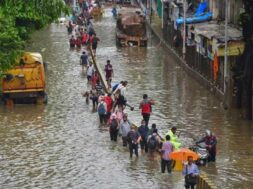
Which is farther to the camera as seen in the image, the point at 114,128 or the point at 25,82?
the point at 25,82

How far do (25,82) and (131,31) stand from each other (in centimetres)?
2441

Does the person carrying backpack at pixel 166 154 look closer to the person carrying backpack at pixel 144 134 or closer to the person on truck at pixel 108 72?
the person carrying backpack at pixel 144 134

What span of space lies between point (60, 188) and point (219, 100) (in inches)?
627

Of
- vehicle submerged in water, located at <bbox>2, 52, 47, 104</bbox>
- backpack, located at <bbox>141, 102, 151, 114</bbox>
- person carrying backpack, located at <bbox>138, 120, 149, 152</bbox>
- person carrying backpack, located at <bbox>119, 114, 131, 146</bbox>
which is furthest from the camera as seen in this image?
vehicle submerged in water, located at <bbox>2, 52, 47, 104</bbox>

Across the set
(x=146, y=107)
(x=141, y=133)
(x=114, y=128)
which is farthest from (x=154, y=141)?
(x=146, y=107)

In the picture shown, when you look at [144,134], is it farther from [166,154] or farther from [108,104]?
[108,104]

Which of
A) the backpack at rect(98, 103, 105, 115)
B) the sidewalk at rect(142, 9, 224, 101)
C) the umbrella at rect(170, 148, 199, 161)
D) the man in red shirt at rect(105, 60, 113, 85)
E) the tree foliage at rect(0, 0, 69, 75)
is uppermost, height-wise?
the tree foliage at rect(0, 0, 69, 75)

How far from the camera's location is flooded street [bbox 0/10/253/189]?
82.6 feet

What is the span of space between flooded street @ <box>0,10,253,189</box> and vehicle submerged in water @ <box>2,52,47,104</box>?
557mm

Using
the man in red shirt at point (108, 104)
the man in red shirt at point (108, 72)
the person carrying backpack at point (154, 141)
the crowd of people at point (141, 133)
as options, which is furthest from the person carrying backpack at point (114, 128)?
the man in red shirt at point (108, 72)

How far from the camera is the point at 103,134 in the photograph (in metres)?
31.8

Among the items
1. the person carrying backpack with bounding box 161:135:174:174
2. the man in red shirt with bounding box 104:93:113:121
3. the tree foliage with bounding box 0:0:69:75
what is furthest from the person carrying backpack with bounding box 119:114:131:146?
the tree foliage with bounding box 0:0:69:75

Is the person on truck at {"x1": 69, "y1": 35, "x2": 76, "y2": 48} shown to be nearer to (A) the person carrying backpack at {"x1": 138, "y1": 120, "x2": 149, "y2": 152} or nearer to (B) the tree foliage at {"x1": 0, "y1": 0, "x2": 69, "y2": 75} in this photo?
(A) the person carrying backpack at {"x1": 138, "y1": 120, "x2": 149, "y2": 152}

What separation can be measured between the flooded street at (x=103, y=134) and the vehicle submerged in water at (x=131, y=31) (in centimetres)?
833
